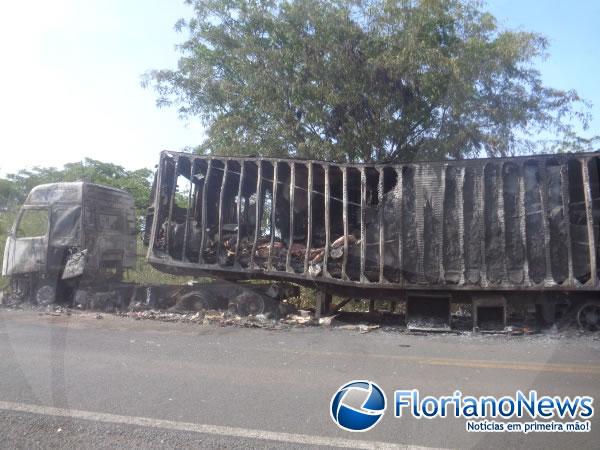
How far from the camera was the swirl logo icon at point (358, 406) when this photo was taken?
13.7 ft

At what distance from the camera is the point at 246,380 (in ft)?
17.5

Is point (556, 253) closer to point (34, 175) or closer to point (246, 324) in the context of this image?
point (246, 324)

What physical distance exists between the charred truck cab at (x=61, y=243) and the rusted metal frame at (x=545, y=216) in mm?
7973

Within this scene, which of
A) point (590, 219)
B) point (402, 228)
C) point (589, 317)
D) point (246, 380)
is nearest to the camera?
point (246, 380)

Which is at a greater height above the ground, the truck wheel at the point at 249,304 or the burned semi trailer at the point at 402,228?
the burned semi trailer at the point at 402,228

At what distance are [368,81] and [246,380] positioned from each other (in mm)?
8289

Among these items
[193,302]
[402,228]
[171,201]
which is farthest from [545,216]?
[171,201]

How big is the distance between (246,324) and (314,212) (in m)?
2.27

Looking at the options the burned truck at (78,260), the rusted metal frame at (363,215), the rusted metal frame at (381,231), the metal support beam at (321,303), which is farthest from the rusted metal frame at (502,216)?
the burned truck at (78,260)

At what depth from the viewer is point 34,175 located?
90.3 feet

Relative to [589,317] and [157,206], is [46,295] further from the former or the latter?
[589,317]

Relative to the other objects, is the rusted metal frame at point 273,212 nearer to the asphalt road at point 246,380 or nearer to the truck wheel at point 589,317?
the asphalt road at point 246,380

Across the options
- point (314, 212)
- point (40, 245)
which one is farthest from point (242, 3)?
point (40, 245)

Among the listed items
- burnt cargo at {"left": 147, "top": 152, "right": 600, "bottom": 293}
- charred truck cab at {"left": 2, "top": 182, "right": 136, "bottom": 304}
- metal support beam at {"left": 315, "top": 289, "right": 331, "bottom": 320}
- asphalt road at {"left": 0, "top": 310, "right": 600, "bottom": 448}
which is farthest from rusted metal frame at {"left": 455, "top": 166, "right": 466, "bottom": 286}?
charred truck cab at {"left": 2, "top": 182, "right": 136, "bottom": 304}
